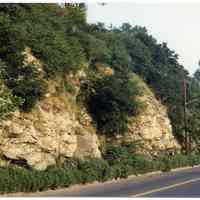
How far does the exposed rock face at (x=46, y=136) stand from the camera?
28625 millimetres

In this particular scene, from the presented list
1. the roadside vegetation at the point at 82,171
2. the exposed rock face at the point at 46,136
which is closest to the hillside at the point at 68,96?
the exposed rock face at the point at 46,136


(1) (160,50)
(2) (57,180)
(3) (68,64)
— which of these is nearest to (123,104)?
(3) (68,64)

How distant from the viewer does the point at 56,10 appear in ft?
134

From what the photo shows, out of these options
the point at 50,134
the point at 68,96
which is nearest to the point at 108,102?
the point at 68,96

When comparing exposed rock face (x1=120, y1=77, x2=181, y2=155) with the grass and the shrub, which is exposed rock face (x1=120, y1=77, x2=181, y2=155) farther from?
the shrub

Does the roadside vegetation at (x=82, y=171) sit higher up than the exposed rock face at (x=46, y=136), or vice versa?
the exposed rock face at (x=46, y=136)

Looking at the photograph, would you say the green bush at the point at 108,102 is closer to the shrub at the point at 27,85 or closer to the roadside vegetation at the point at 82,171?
the roadside vegetation at the point at 82,171

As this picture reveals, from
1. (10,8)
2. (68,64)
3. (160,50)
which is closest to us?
(10,8)

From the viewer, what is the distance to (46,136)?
31859 millimetres

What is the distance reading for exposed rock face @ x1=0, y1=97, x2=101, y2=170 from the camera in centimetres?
2862

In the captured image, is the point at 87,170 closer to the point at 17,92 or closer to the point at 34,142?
the point at 34,142

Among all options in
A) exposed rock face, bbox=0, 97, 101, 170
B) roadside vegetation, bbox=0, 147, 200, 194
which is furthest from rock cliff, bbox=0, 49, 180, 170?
roadside vegetation, bbox=0, 147, 200, 194

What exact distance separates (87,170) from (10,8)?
383 inches

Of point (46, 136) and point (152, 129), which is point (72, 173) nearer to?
point (46, 136)
